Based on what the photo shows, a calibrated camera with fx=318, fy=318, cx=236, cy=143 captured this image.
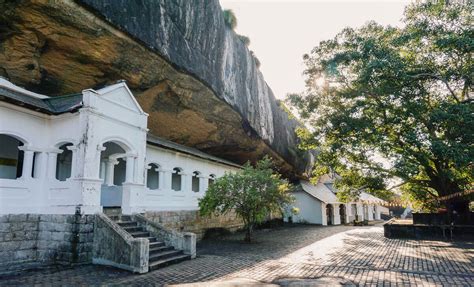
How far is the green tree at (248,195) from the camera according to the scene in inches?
590

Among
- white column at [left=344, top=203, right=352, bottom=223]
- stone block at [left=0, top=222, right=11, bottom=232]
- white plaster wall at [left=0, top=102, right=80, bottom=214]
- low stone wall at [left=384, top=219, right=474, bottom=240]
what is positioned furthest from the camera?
white column at [left=344, top=203, right=352, bottom=223]

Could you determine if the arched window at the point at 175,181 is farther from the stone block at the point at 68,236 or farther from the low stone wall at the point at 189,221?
the stone block at the point at 68,236

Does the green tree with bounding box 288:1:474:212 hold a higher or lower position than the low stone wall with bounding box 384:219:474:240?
higher

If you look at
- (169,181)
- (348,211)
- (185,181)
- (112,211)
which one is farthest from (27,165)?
(348,211)

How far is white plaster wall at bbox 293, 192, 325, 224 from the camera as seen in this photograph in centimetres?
3081

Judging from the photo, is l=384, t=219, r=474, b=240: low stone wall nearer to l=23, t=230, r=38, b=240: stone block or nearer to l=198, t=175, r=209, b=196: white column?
l=198, t=175, r=209, b=196: white column

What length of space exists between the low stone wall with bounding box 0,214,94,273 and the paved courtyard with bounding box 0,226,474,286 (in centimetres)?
63

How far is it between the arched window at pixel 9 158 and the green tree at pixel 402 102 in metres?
15.4

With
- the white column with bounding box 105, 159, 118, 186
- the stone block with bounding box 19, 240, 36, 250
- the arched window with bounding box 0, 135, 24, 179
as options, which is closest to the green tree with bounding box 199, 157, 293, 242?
the white column with bounding box 105, 159, 118, 186

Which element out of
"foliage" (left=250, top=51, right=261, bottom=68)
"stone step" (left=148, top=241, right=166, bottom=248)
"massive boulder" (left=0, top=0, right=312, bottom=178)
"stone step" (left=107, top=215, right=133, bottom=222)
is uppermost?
"foliage" (left=250, top=51, right=261, bottom=68)

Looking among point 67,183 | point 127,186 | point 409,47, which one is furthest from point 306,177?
point 67,183

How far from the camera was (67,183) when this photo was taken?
1044 cm

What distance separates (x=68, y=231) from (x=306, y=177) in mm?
27598

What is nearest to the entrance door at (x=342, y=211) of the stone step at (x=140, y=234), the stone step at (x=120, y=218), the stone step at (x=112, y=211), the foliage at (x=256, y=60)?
the foliage at (x=256, y=60)
